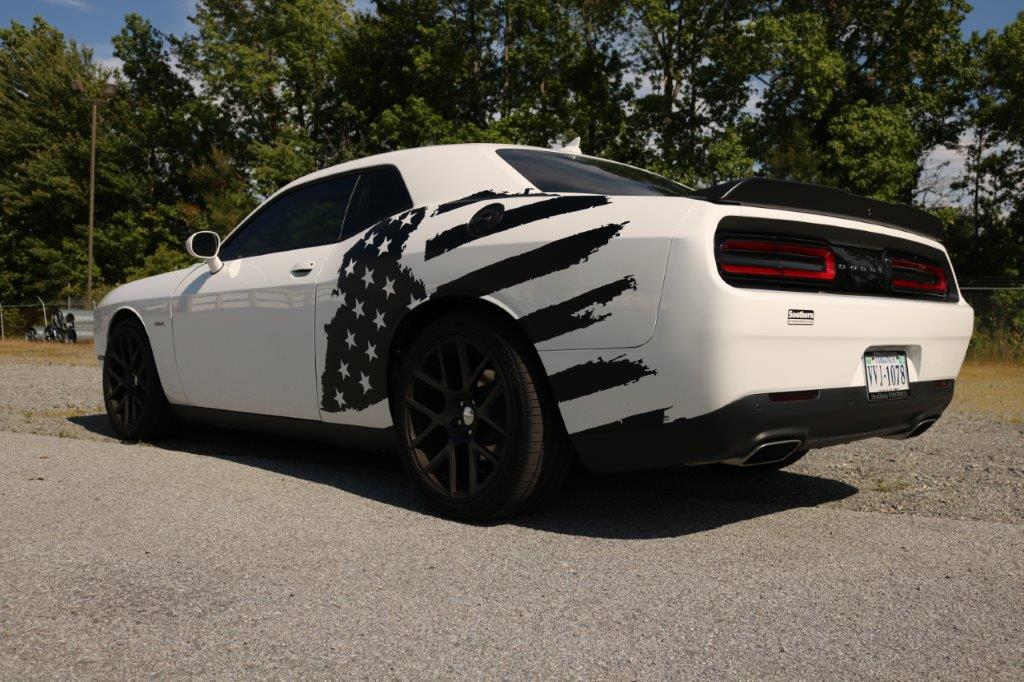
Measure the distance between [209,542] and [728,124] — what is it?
3239 centimetres

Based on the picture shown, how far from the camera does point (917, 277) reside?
3.58m

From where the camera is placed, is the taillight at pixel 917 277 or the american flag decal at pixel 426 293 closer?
the american flag decal at pixel 426 293

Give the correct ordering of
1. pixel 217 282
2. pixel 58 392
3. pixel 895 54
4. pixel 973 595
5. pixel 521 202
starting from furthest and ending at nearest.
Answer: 1. pixel 895 54
2. pixel 58 392
3. pixel 217 282
4. pixel 521 202
5. pixel 973 595

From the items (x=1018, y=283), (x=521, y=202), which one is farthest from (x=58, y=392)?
(x=1018, y=283)

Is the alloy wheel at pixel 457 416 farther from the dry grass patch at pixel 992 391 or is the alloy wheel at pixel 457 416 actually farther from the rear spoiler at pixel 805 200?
the dry grass patch at pixel 992 391

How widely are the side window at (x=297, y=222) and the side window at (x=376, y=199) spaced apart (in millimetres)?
76

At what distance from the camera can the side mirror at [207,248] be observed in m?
4.95

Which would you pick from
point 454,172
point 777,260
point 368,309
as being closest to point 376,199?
point 454,172

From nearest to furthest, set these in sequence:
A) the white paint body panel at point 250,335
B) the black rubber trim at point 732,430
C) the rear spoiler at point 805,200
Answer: the black rubber trim at point 732,430, the rear spoiler at point 805,200, the white paint body panel at point 250,335

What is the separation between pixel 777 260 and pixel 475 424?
1.27 metres

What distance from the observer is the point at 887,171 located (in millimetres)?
30750

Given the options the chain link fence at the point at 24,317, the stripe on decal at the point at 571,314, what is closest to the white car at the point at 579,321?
the stripe on decal at the point at 571,314

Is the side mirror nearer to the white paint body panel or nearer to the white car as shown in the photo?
the white paint body panel

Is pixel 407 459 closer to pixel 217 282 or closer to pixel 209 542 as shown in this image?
pixel 209 542
